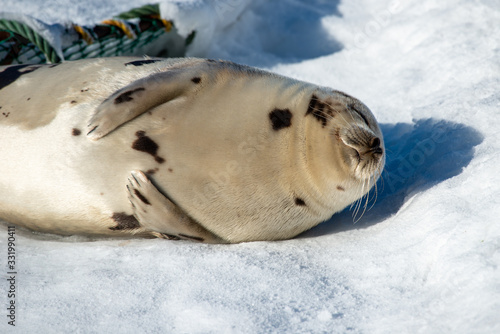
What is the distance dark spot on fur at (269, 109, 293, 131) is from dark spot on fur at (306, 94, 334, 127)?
0.10m

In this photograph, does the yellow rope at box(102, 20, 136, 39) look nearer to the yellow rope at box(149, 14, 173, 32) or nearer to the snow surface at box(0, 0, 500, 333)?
the yellow rope at box(149, 14, 173, 32)

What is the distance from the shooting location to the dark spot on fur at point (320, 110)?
2.80m

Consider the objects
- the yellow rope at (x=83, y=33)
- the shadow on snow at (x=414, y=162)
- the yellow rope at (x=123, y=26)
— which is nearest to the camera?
the shadow on snow at (x=414, y=162)

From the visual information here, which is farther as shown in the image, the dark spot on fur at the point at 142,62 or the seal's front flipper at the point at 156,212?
the dark spot on fur at the point at 142,62

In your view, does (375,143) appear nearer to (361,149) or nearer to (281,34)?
(361,149)

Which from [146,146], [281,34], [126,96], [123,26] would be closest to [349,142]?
[146,146]

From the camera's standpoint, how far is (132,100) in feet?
8.84

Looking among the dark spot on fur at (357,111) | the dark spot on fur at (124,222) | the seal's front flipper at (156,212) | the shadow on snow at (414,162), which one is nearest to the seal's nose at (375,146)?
the dark spot on fur at (357,111)

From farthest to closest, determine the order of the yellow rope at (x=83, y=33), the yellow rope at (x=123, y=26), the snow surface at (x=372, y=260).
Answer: the yellow rope at (x=123, y=26), the yellow rope at (x=83, y=33), the snow surface at (x=372, y=260)

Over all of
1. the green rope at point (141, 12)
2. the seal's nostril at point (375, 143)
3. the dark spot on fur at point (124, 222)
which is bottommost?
the dark spot on fur at point (124, 222)

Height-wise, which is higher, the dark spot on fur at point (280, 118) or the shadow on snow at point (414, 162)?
the dark spot on fur at point (280, 118)

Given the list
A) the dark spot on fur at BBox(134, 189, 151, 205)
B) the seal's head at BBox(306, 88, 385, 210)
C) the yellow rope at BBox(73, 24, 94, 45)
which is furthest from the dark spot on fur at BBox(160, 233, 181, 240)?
the yellow rope at BBox(73, 24, 94, 45)

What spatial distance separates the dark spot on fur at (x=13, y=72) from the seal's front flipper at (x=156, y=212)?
39.0 inches

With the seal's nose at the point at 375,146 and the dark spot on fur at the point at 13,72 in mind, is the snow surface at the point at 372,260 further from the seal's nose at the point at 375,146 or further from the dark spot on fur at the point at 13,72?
the dark spot on fur at the point at 13,72
